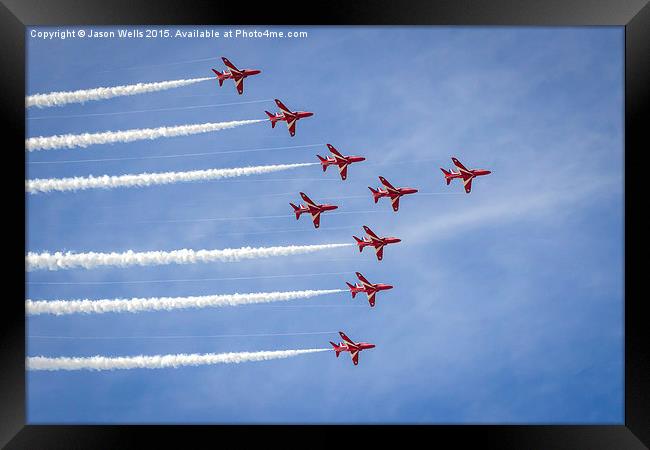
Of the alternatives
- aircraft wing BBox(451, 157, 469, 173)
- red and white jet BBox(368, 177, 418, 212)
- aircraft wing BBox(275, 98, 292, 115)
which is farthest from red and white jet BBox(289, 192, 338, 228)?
aircraft wing BBox(451, 157, 469, 173)

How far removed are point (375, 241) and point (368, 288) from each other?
1.76 meters

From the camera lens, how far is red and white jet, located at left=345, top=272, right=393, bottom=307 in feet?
99.1

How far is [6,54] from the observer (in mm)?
26297

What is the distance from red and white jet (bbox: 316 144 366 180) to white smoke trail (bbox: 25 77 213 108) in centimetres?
517

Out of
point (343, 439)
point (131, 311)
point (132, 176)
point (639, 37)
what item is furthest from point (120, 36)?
point (639, 37)

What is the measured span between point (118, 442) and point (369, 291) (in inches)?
404

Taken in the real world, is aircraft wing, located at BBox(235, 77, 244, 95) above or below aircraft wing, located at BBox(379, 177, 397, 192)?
above

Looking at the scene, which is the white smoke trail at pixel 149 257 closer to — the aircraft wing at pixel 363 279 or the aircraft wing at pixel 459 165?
the aircraft wing at pixel 363 279

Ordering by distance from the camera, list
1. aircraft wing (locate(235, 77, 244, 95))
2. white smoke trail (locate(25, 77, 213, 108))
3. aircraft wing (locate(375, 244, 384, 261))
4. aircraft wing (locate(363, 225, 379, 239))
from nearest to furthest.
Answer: white smoke trail (locate(25, 77, 213, 108)) → aircraft wing (locate(235, 77, 244, 95)) → aircraft wing (locate(375, 244, 384, 261)) → aircraft wing (locate(363, 225, 379, 239))

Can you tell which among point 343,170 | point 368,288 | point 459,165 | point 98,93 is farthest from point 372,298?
Answer: point 98,93

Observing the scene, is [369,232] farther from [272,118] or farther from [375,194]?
[272,118]

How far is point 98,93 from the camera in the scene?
2858 centimetres

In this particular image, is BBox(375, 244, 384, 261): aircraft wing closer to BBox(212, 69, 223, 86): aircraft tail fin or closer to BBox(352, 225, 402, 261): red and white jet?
BBox(352, 225, 402, 261): red and white jet

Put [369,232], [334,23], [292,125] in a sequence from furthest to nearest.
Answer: [369,232] → [292,125] → [334,23]
